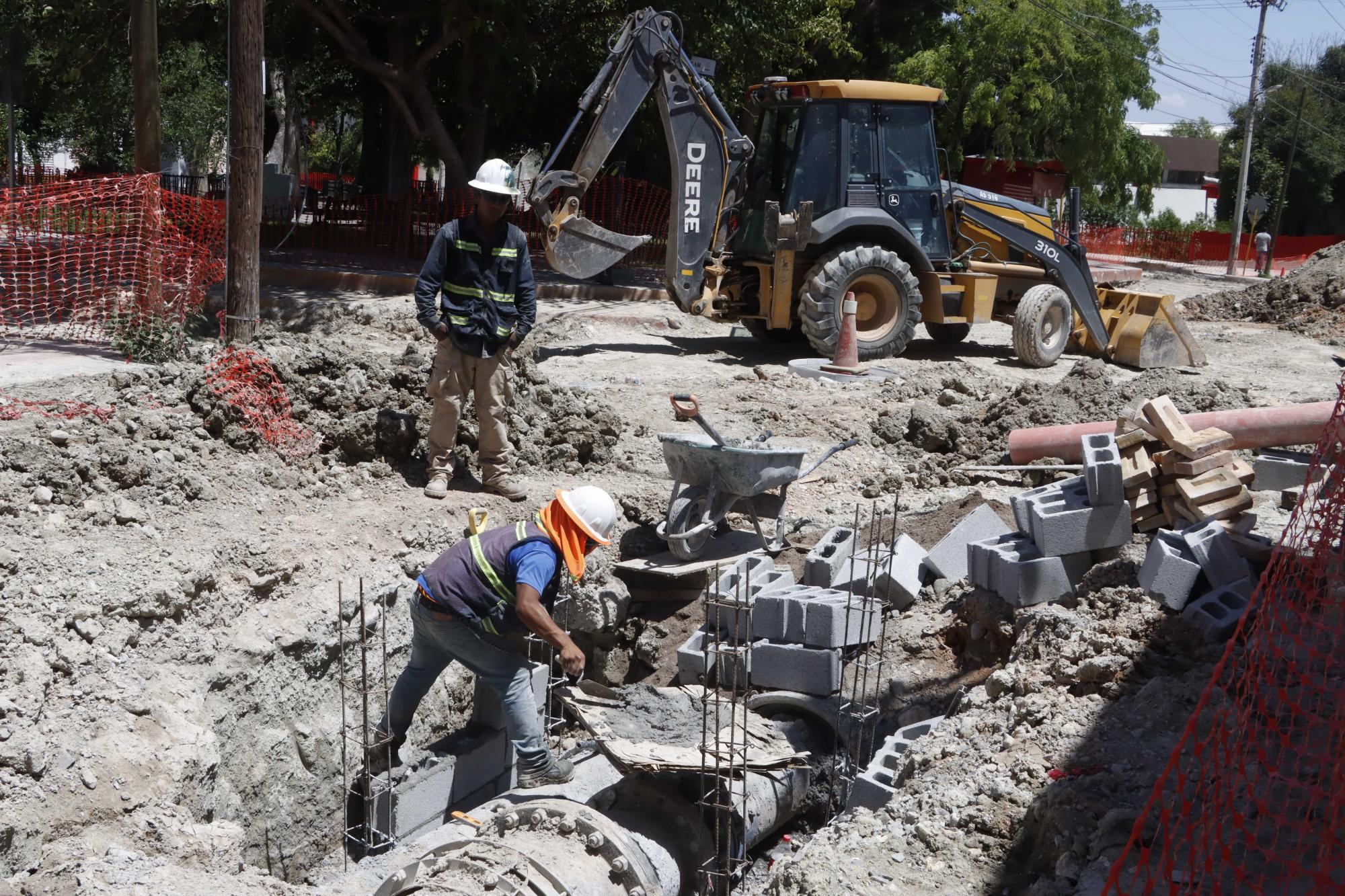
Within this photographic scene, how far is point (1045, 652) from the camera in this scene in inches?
215

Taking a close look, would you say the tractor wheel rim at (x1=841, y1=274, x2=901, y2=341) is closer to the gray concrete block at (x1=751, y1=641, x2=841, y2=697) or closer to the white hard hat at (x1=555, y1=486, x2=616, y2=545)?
the gray concrete block at (x1=751, y1=641, x2=841, y2=697)

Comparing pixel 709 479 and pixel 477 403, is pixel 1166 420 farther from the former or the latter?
pixel 477 403

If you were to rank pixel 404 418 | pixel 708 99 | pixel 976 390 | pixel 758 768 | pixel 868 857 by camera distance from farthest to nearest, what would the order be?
1. pixel 708 99
2. pixel 976 390
3. pixel 404 418
4. pixel 758 768
5. pixel 868 857

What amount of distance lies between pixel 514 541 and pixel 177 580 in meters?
1.74

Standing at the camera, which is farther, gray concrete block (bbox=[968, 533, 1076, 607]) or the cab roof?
the cab roof

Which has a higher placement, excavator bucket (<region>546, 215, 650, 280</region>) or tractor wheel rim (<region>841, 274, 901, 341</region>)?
excavator bucket (<region>546, 215, 650, 280</region>)

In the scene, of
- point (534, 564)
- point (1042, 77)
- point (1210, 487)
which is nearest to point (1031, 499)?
point (1210, 487)

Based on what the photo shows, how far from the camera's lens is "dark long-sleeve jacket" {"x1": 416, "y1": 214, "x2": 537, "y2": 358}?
6.67m

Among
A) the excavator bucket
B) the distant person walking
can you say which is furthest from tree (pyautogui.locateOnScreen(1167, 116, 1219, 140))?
the excavator bucket

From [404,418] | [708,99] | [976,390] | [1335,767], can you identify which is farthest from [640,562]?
[708,99]

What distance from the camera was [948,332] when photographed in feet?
45.1

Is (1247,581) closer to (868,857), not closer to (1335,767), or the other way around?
(1335,767)

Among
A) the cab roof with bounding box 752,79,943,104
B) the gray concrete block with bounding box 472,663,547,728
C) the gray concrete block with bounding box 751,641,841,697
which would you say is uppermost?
the cab roof with bounding box 752,79,943,104

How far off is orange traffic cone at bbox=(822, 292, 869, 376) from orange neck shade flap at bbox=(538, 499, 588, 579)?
6.94 metres
